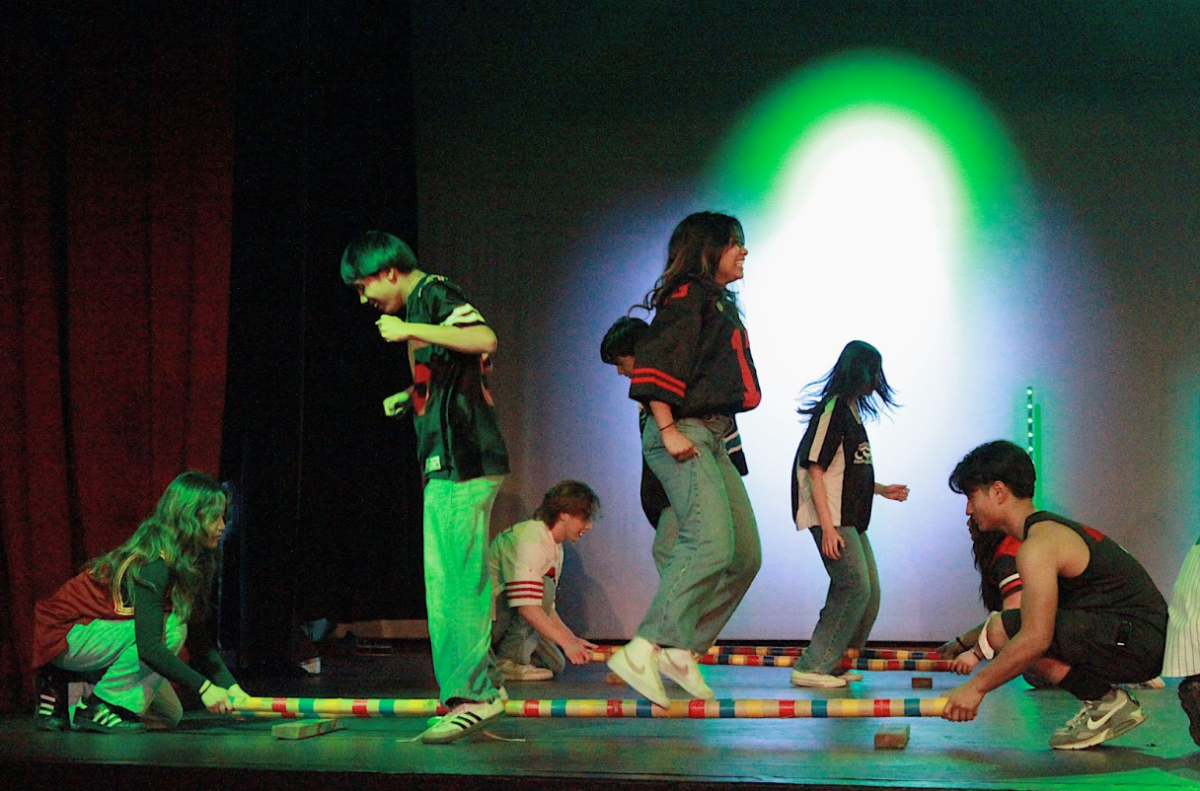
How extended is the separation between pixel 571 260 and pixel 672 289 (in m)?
3.64

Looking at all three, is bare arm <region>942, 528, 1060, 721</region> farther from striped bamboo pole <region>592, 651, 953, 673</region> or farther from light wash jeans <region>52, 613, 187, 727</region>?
light wash jeans <region>52, 613, 187, 727</region>

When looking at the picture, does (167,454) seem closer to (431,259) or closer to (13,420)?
(13,420)

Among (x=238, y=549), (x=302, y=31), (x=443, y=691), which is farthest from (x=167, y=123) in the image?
(x=443, y=691)

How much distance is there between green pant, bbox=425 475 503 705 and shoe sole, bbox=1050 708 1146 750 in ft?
4.46

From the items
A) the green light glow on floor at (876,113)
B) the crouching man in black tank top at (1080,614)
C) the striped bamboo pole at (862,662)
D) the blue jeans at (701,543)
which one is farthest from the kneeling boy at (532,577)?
the green light glow on floor at (876,113)

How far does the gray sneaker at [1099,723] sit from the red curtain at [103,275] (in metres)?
2.90

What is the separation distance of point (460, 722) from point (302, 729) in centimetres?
53

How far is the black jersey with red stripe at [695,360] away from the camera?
119 inches

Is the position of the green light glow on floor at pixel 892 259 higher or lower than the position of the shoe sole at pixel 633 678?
higher

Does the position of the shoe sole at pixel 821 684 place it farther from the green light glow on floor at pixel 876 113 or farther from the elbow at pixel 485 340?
the green light glow on floor at pixel 876 113

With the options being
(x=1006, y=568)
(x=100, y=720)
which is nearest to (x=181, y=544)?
(x=100, y=720)

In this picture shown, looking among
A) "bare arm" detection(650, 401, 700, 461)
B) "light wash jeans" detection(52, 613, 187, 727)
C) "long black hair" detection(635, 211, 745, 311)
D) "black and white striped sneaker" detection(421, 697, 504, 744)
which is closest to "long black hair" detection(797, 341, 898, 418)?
"long black hair" detection(635, 211, 745, 311)

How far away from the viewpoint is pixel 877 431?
6340mm

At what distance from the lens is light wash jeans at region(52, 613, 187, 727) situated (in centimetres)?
348
